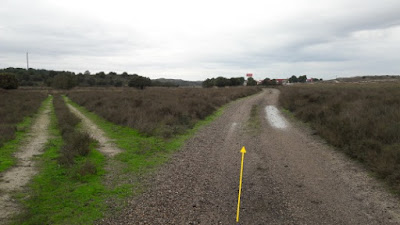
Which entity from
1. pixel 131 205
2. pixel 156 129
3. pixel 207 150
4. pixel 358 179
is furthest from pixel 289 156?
pixel 156 129

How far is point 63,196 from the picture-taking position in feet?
18.5

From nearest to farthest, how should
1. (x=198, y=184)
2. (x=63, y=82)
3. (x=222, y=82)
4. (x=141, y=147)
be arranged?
(x=198, y=184) → (x=141, y=147) → (x=63, y=82) → (x=222, y=82)

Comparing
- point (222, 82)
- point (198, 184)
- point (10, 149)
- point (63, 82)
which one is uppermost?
point (222, 82)

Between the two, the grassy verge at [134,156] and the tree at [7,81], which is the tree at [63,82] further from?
the grassy verge at [134,156]

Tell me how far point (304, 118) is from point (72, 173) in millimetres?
13933

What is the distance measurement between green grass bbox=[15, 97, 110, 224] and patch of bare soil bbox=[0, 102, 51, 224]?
0.71 feet

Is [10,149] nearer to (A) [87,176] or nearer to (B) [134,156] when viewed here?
(B) [134,156]

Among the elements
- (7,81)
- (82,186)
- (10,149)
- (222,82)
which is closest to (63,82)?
(7,81)

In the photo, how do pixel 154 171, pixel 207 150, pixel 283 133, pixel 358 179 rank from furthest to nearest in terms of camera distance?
pixel 283 133, pixel 207 150, pixel 154 171, pixel 358 179

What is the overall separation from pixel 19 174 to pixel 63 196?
241 centimetres

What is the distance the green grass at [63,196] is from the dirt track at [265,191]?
70 centimetres

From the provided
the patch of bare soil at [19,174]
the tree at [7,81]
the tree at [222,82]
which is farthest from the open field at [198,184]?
the tree at [222,82]

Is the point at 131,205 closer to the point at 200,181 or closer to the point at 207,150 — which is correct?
the point at 200,181

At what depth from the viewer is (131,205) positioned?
17.4 ft
